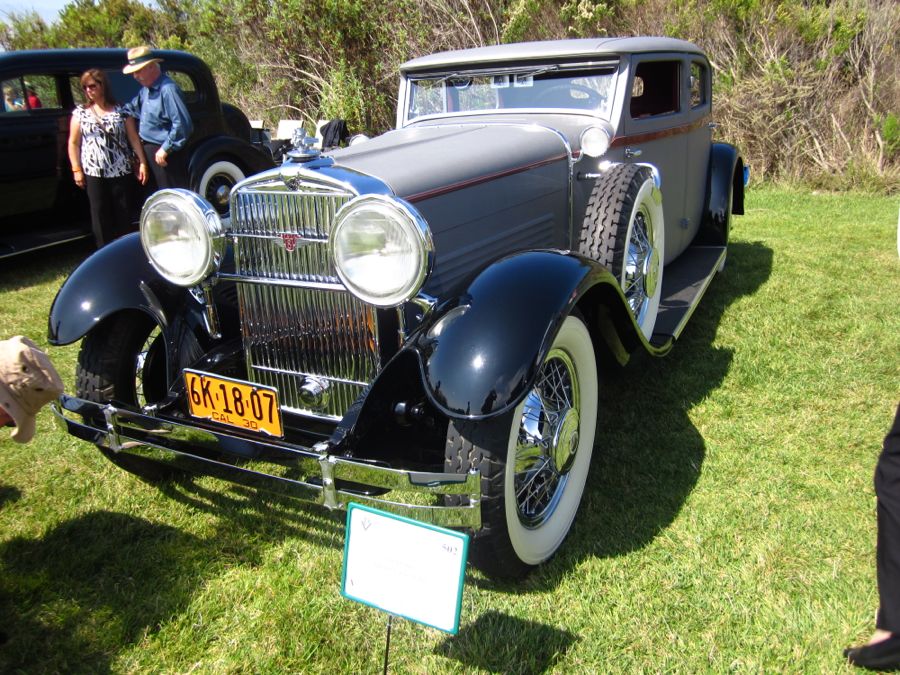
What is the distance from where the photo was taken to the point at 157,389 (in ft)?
9.22

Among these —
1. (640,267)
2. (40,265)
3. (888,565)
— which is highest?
(640,267)

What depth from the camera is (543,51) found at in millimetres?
3475

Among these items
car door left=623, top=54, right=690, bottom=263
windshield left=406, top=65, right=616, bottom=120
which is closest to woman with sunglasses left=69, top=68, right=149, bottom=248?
windshield left=406, top=65, right=616, bottom=120

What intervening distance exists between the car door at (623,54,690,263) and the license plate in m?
2.35

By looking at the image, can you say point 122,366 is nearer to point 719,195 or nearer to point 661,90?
point 661,90

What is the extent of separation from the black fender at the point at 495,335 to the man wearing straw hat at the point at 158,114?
13.4 feet

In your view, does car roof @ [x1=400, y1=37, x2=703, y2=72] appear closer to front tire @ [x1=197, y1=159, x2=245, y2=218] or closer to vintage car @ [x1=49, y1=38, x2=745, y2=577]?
vintage car @ [x1=49, y1=38, x2=745, y2=577]

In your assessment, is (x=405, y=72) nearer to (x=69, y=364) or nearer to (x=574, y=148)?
(x=574, y=148)

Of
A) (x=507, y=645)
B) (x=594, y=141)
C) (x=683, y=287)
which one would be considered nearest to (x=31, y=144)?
(x=594, y=141)

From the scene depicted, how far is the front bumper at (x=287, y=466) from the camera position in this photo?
1.88 m

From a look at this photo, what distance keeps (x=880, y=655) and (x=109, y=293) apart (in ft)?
8.66

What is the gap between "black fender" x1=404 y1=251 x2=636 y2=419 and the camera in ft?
6.15

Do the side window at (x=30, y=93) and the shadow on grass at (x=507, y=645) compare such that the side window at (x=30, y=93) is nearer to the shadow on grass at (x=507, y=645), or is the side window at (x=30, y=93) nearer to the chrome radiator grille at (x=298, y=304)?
the chrome radiator grille at (x=298, y=304)

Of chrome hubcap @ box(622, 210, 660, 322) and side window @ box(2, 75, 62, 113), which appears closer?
chrome hubcap @ box(622, 210, 660, 322)
